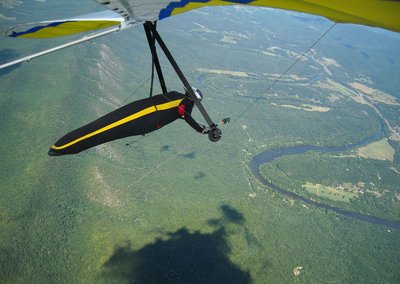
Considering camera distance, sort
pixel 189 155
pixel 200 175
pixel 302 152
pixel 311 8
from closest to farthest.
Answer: pixel 311 8 → pixel 200 175 → pixel 189 155 → pixel 302 152

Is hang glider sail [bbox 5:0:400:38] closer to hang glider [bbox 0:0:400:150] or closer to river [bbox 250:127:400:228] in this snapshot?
hang glider [bbox 0:0:400:150]

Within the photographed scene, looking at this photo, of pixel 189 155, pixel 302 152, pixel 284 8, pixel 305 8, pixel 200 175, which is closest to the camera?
pixel 305 8

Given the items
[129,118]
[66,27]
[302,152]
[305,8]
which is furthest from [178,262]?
[302,152]

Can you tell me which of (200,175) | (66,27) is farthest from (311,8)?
(200,175)

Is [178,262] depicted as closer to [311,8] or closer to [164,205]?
[164,205]

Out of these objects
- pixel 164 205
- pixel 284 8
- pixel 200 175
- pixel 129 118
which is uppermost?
pixel 284 8

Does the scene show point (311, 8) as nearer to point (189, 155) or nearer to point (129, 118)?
point (129, 118)

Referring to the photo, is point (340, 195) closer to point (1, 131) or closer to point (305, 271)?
point (305, 271)

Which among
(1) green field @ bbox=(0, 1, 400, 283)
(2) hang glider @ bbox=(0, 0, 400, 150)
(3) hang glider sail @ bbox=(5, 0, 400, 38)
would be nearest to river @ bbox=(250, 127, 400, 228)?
(1) green field @ bbox=(0, 1, 400, 283)

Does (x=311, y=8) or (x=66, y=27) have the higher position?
(x=311, y=8)

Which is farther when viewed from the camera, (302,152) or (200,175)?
(302,152)
